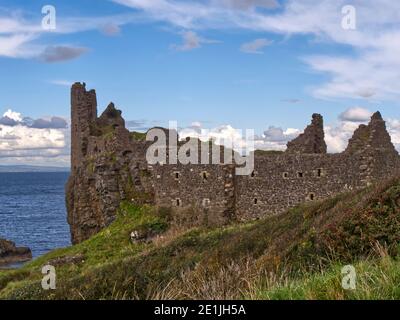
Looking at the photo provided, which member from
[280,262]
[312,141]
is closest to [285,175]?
[312,141]

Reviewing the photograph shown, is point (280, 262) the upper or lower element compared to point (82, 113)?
lower

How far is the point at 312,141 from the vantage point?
112 feet

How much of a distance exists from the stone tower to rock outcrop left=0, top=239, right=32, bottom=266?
2929 centimetres

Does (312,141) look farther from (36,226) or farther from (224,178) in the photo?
(36,226)

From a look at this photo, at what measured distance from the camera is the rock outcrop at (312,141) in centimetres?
3378

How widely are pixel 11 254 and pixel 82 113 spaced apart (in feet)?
109

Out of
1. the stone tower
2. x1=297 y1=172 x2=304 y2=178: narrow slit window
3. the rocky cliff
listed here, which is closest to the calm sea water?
the rocky cliff

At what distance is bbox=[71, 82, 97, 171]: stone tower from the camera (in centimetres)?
4631

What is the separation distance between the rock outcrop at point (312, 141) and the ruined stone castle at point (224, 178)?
0.07 ft

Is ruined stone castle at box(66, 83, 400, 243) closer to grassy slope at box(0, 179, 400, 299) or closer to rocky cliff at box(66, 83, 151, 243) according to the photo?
rocky cliff at box(66, 83, 151, 243)

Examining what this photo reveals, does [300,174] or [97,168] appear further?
[97,168]
